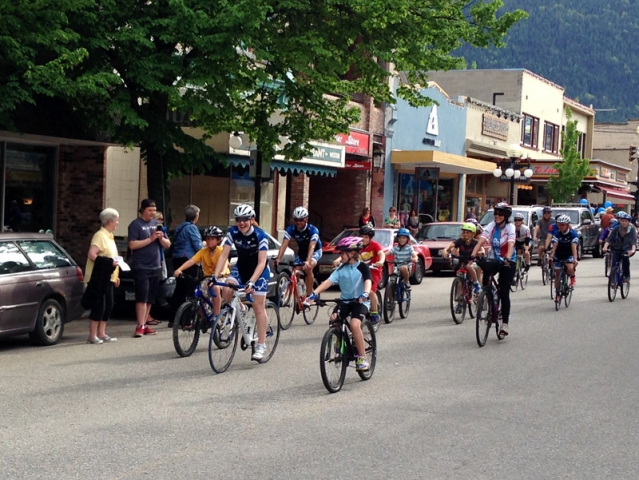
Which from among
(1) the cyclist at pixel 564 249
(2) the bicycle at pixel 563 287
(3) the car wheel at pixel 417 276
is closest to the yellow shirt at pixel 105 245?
(2) the bicycle at pixel 563 287

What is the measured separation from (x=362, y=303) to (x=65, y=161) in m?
12.6

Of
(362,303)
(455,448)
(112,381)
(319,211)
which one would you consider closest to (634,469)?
(455,448)

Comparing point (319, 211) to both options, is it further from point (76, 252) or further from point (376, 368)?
point (376, 368)

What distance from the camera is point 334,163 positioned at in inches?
1093

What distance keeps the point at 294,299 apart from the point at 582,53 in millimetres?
182660

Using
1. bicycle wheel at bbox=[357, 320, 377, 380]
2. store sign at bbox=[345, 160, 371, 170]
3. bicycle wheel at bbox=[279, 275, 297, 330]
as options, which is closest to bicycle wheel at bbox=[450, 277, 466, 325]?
bicycle wheel at bbox=[279, 275, 297, 330]

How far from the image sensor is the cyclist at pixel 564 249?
17.7 m

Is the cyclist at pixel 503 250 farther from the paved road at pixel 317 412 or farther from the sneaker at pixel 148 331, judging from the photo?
the sneaker at pixel 148 331

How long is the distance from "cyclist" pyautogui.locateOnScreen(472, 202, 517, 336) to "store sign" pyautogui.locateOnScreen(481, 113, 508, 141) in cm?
2952

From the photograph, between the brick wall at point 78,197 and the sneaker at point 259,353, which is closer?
the sneaker at point 259,353

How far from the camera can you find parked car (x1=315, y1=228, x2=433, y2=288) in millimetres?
20703

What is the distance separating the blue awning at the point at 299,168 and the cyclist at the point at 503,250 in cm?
1202

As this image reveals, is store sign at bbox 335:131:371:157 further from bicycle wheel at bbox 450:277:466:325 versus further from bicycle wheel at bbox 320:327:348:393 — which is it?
bicycle wheel at bbox 320:327:348:393

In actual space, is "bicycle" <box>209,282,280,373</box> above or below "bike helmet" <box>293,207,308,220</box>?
below
